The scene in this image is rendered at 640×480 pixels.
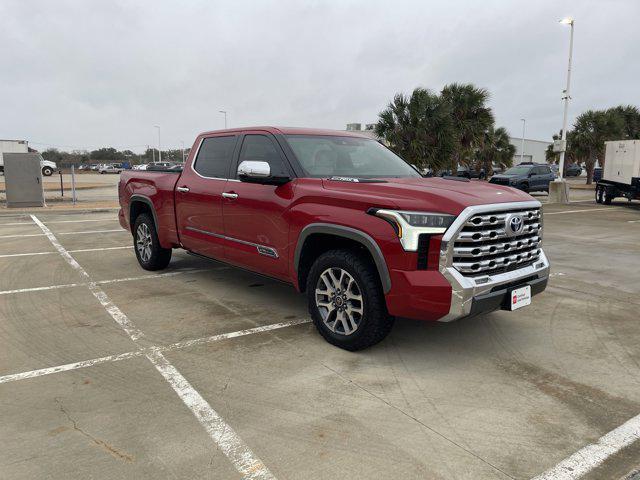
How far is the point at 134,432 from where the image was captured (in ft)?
9.37

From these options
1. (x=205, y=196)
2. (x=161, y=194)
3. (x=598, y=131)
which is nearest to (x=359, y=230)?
(x=205, y=196)

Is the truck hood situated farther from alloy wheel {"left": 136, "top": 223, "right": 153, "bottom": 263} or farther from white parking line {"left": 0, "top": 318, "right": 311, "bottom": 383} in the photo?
alloy wheel {"left": 136, "top": 223, "right": 153, "bottom": 263}

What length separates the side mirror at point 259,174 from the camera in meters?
4.26

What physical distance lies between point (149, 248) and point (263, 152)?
2835mm

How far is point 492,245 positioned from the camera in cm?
367

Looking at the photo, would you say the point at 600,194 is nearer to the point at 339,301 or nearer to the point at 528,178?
the point at 528,178

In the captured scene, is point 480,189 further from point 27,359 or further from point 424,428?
point 27,359

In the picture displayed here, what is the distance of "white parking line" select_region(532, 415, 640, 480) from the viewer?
8.23ft

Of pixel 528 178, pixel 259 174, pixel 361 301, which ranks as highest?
pixel 259 174

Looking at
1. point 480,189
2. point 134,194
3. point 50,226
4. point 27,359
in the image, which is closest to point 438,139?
point 50,226

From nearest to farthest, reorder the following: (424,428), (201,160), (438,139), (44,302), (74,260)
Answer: (424,428) → (44,302) → (201,160) → (74,260) → (438,139)

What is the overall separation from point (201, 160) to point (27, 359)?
288 cm

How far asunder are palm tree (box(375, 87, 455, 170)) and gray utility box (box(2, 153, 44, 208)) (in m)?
14.3

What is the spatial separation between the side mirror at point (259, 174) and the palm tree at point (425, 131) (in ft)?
61.6
